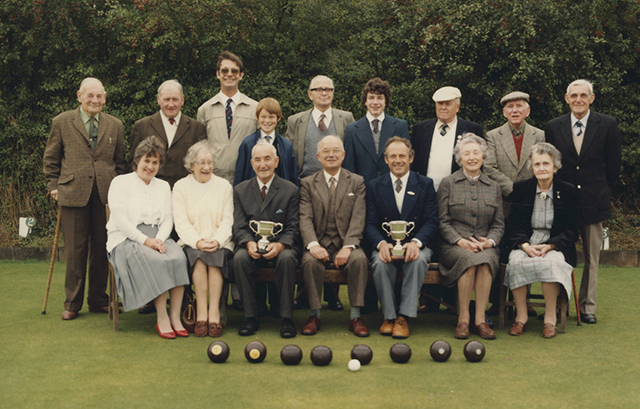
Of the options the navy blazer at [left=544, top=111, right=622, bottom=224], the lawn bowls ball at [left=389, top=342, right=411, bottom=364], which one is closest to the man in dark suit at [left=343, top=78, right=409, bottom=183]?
the navy blazer at [left=544, top=111, right=622, bottom=224]

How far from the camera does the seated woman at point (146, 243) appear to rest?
492cm

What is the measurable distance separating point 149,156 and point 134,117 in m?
4.97

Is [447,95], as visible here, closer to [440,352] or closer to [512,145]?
[512,145]

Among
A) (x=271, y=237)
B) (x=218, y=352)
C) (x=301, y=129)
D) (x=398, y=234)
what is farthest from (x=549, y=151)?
(x=218, y=352)

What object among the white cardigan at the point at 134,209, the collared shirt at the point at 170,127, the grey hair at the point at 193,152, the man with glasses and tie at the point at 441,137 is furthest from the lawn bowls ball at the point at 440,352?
the collared shirt at the point at 170,127

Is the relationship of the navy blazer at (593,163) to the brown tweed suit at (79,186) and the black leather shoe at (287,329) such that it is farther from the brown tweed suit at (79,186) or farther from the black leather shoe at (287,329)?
the brown tweed suit at (79,186)

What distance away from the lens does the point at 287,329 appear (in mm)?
4863

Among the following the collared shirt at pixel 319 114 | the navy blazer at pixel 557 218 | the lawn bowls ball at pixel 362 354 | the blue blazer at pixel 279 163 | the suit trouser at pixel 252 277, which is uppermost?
the collared shirt at pixel 319 114

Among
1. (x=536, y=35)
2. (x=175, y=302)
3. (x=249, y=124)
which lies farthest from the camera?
(x=536, y=35)

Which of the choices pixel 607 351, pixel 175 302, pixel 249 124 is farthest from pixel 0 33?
pixel 607 351

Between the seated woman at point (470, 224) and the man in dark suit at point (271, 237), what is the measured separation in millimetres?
1181

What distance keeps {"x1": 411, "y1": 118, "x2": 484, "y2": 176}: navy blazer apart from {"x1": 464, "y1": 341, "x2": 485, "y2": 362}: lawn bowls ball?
190cm

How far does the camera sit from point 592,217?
5441mm

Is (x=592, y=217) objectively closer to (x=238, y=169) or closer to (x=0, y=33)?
(x=238, y=169)
